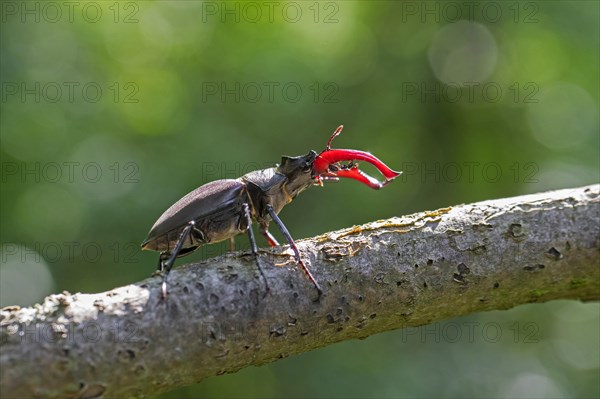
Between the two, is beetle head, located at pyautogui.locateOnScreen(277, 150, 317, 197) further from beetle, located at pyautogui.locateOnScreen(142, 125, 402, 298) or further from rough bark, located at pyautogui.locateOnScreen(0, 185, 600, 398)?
rough bark, located at pyautogui.locateOnScreen(0, 185, 600, 398)

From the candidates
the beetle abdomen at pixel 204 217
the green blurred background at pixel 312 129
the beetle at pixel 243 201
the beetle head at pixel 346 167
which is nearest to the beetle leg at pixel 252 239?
the beetle at pixel 243 201

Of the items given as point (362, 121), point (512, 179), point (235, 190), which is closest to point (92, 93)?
point (362, 121)

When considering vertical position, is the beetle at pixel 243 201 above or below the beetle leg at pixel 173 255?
above

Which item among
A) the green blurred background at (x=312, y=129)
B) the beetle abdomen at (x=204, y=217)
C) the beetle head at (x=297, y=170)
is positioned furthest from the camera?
the green blurred background at (x=312, y=129)

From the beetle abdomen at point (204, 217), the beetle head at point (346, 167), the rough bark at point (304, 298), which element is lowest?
the rough bark at point (304, 298)

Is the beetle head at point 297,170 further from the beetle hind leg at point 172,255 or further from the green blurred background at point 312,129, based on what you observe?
the green blurred background at point 312,129

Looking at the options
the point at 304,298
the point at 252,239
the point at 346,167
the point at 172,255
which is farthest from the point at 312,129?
the point at 304,298
